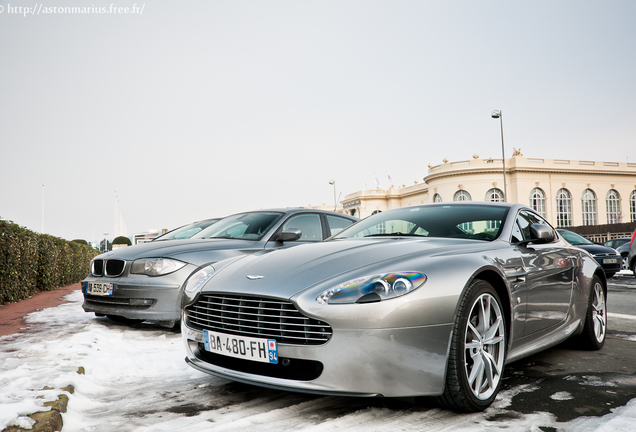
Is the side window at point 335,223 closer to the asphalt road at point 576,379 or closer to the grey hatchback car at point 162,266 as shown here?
the grey hatchback car at point 162,266

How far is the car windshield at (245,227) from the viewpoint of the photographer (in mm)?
6541

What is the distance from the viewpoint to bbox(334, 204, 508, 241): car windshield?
13.0 feet

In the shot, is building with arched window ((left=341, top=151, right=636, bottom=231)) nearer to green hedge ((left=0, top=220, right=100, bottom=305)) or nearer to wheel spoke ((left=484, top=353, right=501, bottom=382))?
green hedge ((left=0, top=220, right=100, bottom=305))

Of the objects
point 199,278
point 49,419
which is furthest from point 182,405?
point 199,278

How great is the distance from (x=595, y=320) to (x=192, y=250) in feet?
13.4

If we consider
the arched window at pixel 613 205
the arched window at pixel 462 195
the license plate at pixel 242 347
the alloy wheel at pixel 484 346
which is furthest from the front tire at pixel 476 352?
the arched window at pixel 613 205

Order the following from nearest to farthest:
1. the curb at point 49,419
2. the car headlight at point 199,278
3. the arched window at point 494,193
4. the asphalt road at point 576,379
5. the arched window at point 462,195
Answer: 1. the curb at point 49,419
2. the asphalt road at point 576,379
3. the car headlight at point 199,278
4. the arched window at point 494,193
5. the arched window at point 462,195

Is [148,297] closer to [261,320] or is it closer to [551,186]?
[261,320]

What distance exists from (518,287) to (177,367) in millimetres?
2618

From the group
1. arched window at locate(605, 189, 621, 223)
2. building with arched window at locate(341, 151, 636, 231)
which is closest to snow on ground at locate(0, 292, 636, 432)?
building with arched window at locate(341, 151, 636, 231)

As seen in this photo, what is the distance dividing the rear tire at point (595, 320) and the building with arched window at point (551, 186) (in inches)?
1999

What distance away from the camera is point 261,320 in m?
2.86

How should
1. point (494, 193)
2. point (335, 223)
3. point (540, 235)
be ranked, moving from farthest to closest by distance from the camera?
point (494, 193) → point (335, 223) → point (540, 235)

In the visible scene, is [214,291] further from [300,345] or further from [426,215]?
[426,215]
